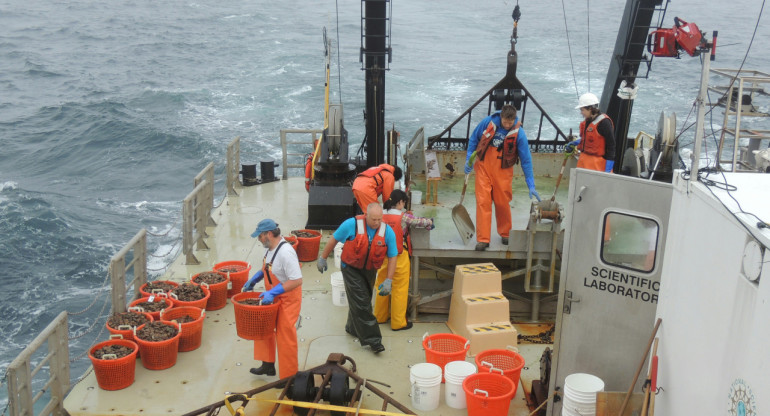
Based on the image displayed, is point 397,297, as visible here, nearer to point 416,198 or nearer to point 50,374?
point 416,198

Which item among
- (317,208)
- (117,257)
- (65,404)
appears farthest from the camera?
(317,208)

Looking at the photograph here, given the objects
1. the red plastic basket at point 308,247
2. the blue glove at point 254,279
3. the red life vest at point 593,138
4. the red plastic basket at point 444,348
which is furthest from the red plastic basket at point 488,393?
the red plastic basket at point 308,247

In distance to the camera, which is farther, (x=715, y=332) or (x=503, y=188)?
(x=503, y=188)

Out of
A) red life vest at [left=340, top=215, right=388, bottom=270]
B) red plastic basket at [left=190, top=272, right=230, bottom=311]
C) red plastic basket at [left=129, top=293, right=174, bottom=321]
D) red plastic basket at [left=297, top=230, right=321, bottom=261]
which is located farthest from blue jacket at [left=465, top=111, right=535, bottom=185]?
red plastic basket at [left=129, top=293, right=174, bottom=321]

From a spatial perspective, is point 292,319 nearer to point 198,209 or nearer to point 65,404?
point 65,404

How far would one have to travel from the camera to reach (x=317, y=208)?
11.1 metres

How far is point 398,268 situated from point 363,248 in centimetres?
94

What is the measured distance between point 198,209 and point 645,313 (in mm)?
6393

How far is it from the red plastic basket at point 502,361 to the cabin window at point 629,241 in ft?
5.08

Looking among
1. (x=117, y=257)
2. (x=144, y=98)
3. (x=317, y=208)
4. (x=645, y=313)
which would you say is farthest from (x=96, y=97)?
(x=645, y=313)

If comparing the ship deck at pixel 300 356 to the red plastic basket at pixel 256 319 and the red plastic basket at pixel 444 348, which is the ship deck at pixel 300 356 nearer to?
the red plastic basket at pixel 444 348

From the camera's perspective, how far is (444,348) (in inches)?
287

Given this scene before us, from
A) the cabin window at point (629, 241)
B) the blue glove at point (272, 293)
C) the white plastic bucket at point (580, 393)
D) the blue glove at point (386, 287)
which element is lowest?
the white plastic bucket at point (580, 393)

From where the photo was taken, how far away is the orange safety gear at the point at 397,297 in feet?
25.7
